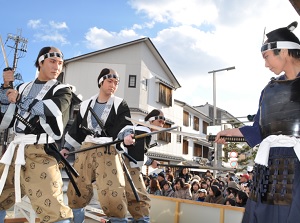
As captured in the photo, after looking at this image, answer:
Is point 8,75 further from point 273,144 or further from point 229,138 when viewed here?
point 273,144

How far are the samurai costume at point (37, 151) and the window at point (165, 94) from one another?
22039 millimetres

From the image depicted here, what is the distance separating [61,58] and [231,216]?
3469 mm

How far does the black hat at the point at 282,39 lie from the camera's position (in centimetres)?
261

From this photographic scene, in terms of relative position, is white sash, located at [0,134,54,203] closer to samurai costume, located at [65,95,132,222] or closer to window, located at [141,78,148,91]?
samurai costume, located at [65,95,132,222]

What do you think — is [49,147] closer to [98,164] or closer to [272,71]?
[98,164]

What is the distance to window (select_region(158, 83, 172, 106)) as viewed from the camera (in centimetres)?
2531

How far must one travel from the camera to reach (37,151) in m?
2.84

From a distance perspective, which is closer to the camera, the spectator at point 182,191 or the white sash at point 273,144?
the white sash at point 273,144

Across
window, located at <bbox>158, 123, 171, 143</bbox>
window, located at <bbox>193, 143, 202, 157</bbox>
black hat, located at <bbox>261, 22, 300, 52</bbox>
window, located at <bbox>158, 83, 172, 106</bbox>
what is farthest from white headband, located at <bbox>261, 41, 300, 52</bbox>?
window, located at <bbox>193, 143, 202, 157</bbox>

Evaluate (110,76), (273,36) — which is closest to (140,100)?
(110,76)

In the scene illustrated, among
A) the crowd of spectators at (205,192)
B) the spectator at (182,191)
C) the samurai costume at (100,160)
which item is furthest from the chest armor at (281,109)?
the spectator at (182,191)

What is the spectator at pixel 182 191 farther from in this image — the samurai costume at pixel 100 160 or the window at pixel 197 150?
the window at pixel 197 150

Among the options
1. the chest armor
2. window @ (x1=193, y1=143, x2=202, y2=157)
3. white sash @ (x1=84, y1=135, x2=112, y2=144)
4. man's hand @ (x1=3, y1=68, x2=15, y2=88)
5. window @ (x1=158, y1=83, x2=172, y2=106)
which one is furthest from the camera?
window @ (x1=193, y1=143, x2=202, y2=157)

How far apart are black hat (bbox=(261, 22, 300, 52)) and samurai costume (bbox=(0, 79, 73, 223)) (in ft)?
6.41
